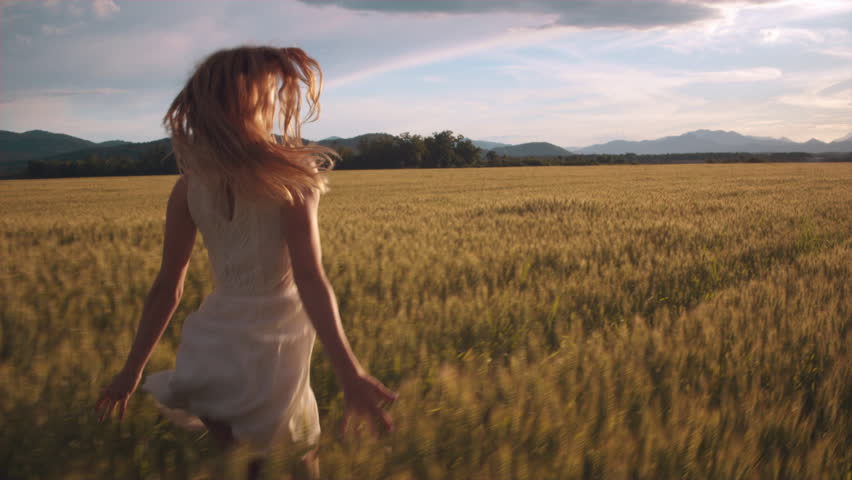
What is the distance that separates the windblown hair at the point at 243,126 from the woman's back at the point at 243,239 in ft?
0.15

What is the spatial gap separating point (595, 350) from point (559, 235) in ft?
11.6

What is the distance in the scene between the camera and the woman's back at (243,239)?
4.20ft

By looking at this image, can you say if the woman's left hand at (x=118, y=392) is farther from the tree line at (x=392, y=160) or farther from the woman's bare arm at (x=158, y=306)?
the tree line at (x=392, y=160)

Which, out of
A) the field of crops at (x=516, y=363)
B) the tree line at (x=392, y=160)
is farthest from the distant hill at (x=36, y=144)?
the field of crops at (x=516, y=363)

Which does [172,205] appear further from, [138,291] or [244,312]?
[138,291]

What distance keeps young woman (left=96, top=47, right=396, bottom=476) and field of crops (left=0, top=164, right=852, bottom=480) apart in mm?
155

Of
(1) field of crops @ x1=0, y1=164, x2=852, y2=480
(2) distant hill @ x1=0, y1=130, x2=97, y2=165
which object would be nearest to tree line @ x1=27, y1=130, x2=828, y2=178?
(1) field of crops @ x1=0, y1=164, x2=852, y2=480

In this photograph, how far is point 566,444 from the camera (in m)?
1.27

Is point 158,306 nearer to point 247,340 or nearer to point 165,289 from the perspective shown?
point 165,289

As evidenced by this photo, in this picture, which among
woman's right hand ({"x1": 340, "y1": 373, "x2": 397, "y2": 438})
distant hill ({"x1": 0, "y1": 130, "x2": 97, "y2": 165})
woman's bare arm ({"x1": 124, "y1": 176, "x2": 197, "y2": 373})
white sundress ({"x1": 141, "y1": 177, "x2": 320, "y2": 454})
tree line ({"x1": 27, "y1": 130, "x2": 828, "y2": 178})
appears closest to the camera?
woman's right hand ({"x1": 340, "y1": 373, "x2": 397, "y2": 438})

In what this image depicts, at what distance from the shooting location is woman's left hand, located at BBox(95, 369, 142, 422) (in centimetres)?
148

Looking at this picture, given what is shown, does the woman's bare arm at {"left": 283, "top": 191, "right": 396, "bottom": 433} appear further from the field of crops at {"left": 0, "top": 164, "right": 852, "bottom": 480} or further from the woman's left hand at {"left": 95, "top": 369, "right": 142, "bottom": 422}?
the woman's left hand at {"left": 95, "top": 369, "right": 142, "bottom": 422}

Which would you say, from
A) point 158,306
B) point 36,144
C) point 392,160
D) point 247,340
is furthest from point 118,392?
point 36,144

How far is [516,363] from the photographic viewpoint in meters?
1.72
